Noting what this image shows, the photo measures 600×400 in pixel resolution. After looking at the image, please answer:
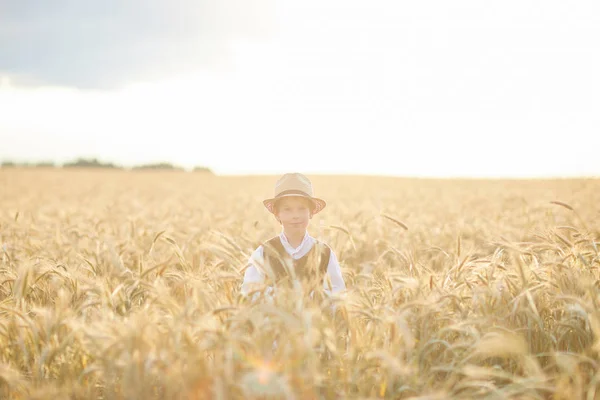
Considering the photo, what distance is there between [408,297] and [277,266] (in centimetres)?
103

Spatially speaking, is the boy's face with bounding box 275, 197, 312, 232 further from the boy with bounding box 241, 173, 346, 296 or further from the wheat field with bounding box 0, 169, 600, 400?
the wheat field with bounding box 0, 169, 600, 400

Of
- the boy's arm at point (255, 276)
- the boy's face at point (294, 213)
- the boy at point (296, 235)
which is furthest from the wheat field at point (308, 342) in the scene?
the boy's face at point (294, 213)

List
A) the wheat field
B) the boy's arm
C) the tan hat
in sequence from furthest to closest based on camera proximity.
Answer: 1. the tan hat
2. the boy's arm
3. the wheat field

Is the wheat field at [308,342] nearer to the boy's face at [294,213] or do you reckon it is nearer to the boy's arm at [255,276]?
the boy's arm at [255,276]

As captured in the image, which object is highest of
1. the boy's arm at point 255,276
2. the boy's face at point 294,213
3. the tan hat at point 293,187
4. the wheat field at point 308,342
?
the tan hat at point 293,187

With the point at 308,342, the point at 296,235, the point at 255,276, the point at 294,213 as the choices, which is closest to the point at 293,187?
the point at 294,213

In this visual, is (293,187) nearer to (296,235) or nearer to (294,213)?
(294,213)

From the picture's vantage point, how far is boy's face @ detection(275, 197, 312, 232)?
333cm

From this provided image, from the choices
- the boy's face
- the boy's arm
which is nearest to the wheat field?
the boy's arm

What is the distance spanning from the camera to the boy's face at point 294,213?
10.9 feet

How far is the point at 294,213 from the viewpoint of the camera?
10.9 ft

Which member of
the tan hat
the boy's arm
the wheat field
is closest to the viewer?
the wheat field

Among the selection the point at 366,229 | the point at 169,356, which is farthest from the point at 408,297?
the point at 366,229

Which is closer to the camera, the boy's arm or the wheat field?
the wheat field
